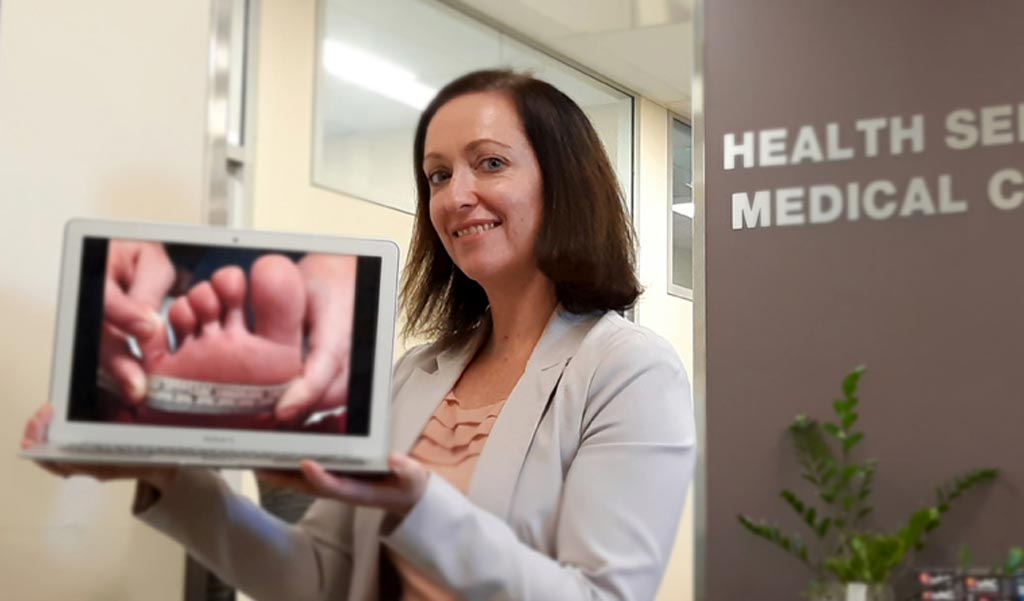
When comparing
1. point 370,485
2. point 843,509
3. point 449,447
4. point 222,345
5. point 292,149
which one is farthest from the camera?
point 292,149

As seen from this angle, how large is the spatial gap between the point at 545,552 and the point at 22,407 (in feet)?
2.43

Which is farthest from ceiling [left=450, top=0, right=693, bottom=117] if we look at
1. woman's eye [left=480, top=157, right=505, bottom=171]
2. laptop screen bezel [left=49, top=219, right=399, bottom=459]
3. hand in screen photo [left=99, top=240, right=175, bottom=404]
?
hand in screen photo [left=99, top=240, right=175, bottom=404]

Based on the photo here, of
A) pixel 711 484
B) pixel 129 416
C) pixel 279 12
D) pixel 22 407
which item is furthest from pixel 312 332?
pixel 279 12

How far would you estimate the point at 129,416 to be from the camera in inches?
49.8

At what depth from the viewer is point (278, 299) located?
1312 mm

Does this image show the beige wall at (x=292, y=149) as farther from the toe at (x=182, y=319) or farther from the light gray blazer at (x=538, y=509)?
the toe at (x=182, y=319)

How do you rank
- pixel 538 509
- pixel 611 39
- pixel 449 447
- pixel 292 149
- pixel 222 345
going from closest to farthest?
pixel 222 345 → pixel 538 509 → pixel 449 447 → pixel 292 149 → pixel 611 39

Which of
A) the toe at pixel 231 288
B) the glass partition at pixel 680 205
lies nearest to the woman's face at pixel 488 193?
the toe at pixel 231 288

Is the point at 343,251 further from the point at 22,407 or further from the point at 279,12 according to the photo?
the point at 279,12

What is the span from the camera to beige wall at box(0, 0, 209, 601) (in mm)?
1638

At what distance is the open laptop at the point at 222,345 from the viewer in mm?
1254

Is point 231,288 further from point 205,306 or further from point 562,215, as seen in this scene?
point 562,215

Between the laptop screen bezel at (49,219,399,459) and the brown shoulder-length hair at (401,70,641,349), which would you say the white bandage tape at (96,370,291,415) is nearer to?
the laptop screen bezel at (49,219,399,459)

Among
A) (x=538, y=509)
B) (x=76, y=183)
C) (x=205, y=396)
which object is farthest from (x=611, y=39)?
(x=205, y=396)
